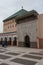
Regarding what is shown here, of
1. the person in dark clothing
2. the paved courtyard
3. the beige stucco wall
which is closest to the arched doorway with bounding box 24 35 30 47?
the person in dark clothing

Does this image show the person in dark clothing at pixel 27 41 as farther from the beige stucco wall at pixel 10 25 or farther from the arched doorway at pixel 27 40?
the beige stucco wall at pixel 10 25

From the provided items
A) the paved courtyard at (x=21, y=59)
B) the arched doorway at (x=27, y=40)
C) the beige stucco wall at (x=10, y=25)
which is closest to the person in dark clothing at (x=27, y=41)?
the arched doorway at (x=27, y=40)

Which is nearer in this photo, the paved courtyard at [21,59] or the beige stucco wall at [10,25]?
the paved courtyard at [21,59]

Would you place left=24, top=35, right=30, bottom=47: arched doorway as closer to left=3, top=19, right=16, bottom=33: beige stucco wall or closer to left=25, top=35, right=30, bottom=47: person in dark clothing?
left=25, top=35, right=30, bottom=47: person in dark clothing

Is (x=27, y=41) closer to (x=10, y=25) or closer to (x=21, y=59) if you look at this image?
(x=21, y=59)

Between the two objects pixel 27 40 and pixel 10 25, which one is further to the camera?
pixel 10 25

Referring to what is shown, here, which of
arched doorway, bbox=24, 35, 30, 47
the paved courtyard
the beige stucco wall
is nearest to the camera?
the paved courtyard

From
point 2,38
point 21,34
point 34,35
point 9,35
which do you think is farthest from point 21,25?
point 2,38

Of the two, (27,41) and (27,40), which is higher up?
(27,40)

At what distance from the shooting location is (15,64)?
36.6ft

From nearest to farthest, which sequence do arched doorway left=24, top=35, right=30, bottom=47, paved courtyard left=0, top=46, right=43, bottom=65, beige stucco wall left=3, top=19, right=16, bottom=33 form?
1. paved courtyard left=0, top=46, right=43, bottom=65
2. arched doorway left=24, top=35, right=30, bottom=47
3. beige stucco wall left=3, top=19, right=16, bottom=33

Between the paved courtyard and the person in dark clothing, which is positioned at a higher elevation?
the person in dark clothing

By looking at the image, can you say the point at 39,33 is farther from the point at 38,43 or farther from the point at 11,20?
the point at 11,20

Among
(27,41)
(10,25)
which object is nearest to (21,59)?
(27,41)
